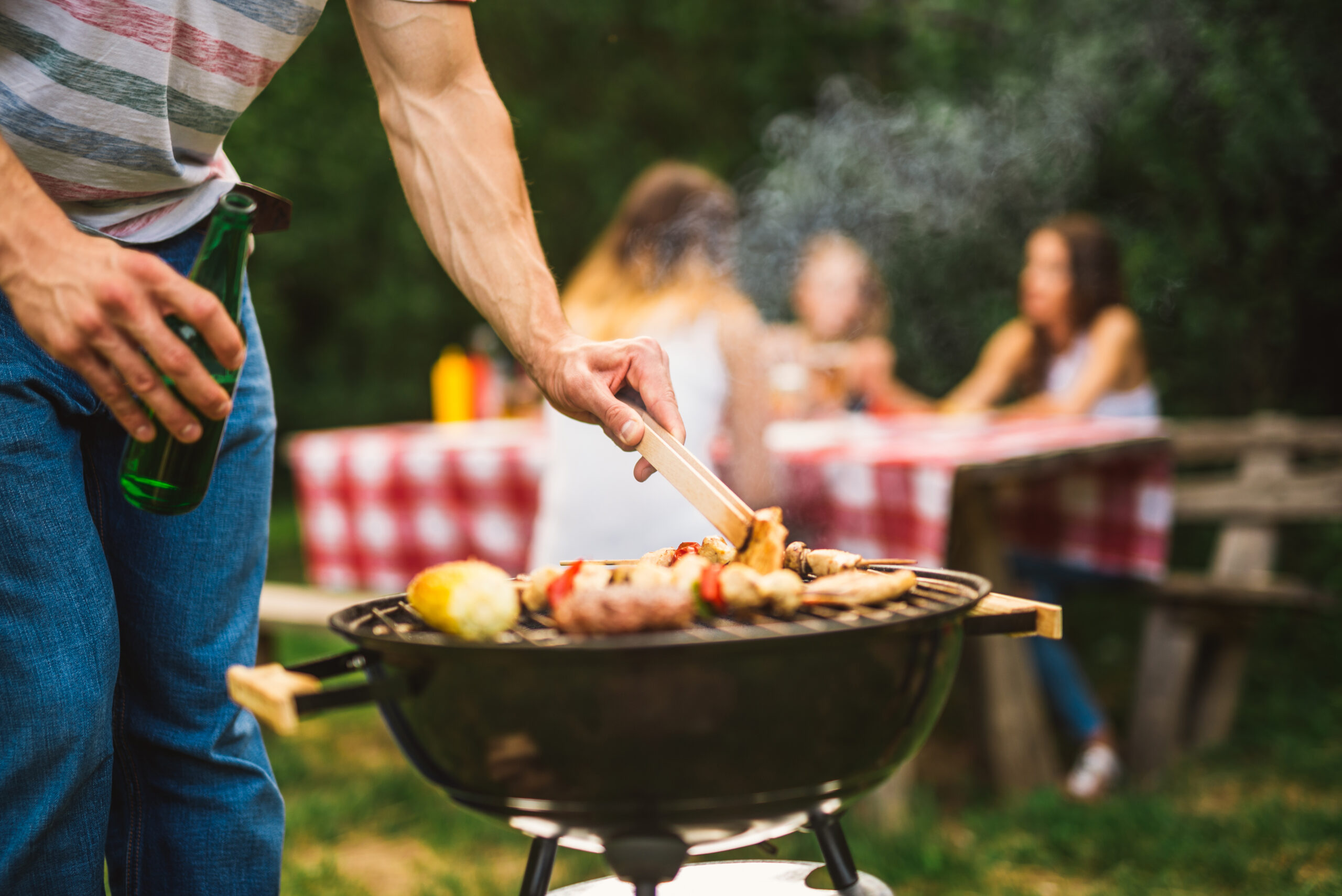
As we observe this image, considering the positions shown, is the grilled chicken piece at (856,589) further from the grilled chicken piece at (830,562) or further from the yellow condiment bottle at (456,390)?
the yellow condiment bottle at (456,390)

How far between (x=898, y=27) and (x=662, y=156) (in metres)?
2.49

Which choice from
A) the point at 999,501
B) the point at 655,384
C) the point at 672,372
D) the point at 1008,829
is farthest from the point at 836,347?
the point at 655,384

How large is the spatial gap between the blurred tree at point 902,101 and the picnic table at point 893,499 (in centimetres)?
153

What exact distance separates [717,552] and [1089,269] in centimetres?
310

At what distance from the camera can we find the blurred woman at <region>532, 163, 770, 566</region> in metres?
2.88

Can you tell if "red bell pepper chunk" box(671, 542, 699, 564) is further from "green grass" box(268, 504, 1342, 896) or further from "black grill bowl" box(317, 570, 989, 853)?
"green grass" box(268, 504, 1342, 896)

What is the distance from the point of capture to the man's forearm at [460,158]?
1382 millimetres

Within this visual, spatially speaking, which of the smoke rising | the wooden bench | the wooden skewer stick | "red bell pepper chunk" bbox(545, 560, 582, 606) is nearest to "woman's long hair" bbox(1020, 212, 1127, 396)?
the wooden bench

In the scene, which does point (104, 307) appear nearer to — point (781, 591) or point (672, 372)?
point (781, 591)

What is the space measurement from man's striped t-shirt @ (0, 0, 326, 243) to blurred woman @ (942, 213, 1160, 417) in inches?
119

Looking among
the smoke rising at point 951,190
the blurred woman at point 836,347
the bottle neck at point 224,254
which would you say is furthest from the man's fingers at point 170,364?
the smoke rising at point 951,190

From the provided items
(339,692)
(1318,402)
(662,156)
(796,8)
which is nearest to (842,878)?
(339,692)

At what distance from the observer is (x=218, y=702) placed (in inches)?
52.9

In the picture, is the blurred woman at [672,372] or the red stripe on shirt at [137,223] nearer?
the red stripe on shirt at [137,223]
